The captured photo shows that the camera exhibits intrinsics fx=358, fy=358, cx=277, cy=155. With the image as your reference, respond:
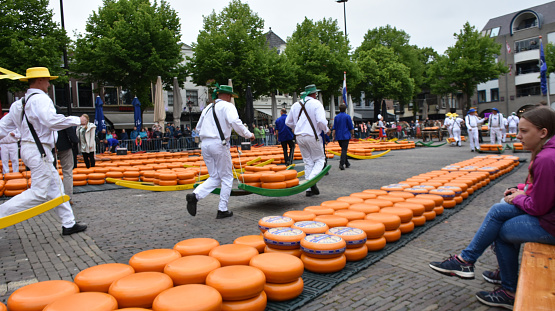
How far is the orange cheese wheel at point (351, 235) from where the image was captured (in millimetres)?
3512

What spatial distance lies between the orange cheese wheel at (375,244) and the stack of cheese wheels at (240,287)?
158 cm

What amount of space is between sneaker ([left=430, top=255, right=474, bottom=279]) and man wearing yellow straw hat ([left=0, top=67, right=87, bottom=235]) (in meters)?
4.33

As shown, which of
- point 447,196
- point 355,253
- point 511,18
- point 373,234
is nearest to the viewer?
point 355,253

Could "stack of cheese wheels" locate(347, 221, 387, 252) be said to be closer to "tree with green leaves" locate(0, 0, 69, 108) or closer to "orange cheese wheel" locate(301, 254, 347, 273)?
"orange cheese wheel" locate(301, 254, 347, 273)

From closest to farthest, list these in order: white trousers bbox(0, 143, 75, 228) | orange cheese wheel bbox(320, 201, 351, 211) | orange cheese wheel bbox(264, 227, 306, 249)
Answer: orange cheese wheel bbox(264, 227, 306, 249), white trousers bbox(0, 143, 75, 228), orange cheese wheel bbox(320, 201, 351, 211)

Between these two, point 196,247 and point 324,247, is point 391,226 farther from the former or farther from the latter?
point 196,247

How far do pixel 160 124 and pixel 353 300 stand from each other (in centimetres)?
2056

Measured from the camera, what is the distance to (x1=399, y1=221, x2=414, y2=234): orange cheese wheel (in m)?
4.43

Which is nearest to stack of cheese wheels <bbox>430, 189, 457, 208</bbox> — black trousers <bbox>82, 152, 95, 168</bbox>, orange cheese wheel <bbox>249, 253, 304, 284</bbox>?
orange cheese wheel <bbox>249, 253, 304, 284</bbox>

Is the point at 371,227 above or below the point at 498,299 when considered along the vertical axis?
above

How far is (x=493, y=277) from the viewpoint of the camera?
3090 mm

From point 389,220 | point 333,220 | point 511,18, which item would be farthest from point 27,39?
point 511,18

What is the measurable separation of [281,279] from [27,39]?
29265mm

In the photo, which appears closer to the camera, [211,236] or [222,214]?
[211,236]
